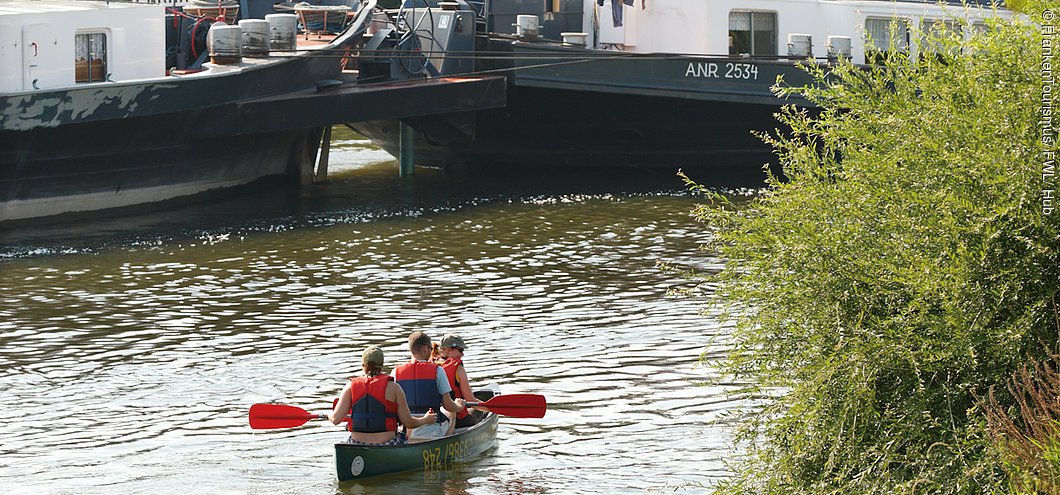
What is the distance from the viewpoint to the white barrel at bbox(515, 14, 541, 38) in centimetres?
2522

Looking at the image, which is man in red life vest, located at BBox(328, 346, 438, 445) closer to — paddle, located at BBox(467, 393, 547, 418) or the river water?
the river water

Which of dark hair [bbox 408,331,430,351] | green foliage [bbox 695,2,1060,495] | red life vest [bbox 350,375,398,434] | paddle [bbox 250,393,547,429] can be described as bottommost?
paddle [bbox 250,393,547,429]

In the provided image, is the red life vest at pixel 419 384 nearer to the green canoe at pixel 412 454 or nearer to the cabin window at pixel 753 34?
the green canoe at pixel 412 454

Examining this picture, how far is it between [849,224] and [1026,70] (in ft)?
4.12

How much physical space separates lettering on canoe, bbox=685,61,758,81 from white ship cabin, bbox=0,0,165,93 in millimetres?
8748

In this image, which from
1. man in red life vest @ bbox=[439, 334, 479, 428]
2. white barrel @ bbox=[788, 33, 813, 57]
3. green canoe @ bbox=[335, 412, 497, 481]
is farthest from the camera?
white barrel @ bbox=[788, 33, 813, 57]

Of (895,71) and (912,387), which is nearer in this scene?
(912,387)

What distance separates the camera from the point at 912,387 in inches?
317

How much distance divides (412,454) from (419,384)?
570 mm

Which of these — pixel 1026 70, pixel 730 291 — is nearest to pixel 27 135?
pixel 730 291

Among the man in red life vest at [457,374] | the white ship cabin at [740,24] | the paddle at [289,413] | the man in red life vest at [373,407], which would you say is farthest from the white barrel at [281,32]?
the man in red life vest at [373,407]

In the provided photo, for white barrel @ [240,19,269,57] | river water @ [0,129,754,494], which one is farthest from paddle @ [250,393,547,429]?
white barrel @ [240,19,269,57]

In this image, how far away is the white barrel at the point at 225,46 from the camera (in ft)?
73.2

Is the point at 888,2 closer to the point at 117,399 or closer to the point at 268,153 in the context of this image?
the point at 268,153
